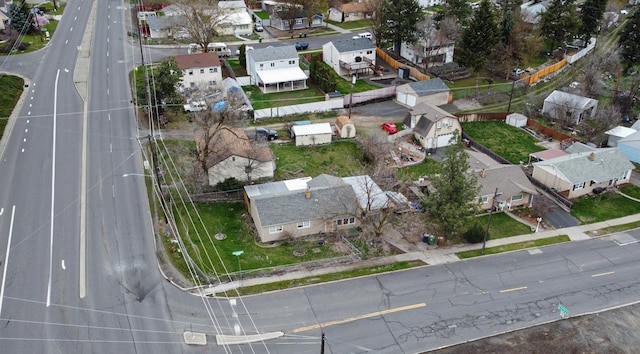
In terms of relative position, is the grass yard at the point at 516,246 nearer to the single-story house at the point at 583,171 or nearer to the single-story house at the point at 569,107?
the single-story house at the point at 583,171

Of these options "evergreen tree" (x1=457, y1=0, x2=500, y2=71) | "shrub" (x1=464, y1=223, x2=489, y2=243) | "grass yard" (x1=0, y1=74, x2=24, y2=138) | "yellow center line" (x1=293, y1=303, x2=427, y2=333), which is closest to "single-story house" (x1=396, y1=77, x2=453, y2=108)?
"evergreen tree" (x1=457, y1=0, x2=500, y2=71)

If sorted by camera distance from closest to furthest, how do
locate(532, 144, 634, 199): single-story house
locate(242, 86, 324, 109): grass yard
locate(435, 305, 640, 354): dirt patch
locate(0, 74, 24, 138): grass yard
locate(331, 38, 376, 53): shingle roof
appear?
locate(435, 305, 640, 354): dirt patch < locate(532, 144, 634, 199): single-story house < locate(0, 74, 24, 138): grass yard < locate(242, 86, 324, 109): grass yard < locate(331, 38, 376, 53): shingle roof

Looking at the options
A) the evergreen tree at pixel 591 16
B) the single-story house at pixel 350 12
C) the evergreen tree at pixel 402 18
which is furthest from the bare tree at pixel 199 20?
the evergreen tree at pixel 591 16

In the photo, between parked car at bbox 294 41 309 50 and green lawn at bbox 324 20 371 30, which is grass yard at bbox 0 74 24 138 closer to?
parked car at bbox 294 41 309 50

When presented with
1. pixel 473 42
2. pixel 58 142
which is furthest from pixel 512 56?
pixel 58 142

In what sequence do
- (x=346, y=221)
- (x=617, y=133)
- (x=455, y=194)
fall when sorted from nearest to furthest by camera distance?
1. (x=455, y=194)
2. (x=346, y=221)
3. (x=617, y=133)

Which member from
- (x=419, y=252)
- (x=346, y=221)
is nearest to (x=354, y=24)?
(x=346, y=221)

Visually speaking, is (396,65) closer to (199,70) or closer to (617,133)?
(199,70)
